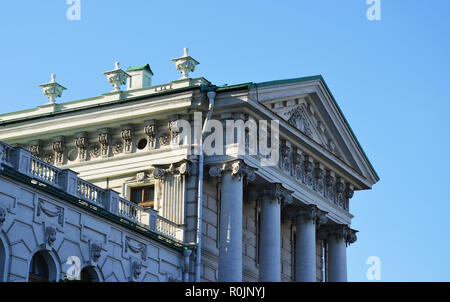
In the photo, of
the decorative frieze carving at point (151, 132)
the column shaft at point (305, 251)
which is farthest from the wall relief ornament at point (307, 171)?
the decorative frieze carving at point (151, 132)

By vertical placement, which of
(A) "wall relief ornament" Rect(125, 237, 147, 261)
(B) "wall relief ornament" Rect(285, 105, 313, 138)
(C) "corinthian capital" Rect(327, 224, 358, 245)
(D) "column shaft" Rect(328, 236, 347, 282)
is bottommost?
(A) "wall relief ornament" Rect(125, 237, 147, 261)

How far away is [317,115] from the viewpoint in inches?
2243

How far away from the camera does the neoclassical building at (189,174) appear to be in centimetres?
4262

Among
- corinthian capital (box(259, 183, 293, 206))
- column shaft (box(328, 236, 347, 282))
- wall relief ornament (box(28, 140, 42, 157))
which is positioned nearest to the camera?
corinthian capital (box(259, 183, 293, 206))

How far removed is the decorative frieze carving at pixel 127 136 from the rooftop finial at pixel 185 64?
355 centimetres

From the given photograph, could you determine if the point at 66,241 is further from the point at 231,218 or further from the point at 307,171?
the point at 307,171

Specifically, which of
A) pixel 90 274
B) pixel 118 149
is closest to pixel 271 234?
pixel 118 149

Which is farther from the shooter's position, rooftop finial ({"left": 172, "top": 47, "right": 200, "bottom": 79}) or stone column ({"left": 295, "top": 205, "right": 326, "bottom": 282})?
stone column ({"left": 295, "top": 205, "right": 326, "bottom": 282})

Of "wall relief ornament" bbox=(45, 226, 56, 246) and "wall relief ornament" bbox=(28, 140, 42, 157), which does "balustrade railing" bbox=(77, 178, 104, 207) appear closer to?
"wall relief ornament" bbox=(45, 226, 56, 246)

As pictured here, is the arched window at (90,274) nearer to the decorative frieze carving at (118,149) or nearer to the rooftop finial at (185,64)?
the decorative frieze carving at (118,149)

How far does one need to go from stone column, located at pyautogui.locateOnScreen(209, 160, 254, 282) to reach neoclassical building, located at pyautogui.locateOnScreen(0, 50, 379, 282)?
0.05 meters

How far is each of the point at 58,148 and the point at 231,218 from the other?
10.2 m

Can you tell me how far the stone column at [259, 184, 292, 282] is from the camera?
50312mm

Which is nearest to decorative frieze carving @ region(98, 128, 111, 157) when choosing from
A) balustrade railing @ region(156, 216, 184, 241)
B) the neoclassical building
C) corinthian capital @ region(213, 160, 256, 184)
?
the neoclassical building
